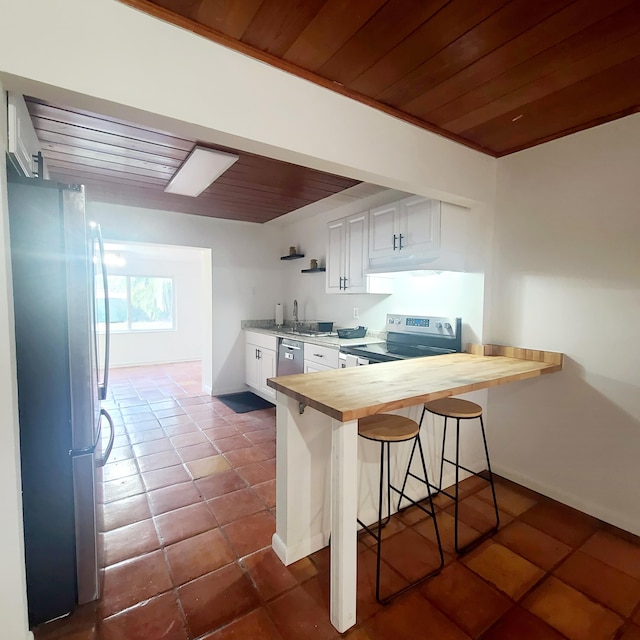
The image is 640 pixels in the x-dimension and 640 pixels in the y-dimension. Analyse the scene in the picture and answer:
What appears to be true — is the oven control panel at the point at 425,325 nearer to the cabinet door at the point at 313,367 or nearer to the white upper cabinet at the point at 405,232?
the white upper cabinet at the point at 405,232

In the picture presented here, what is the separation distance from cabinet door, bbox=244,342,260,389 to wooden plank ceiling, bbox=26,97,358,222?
5.63 feet

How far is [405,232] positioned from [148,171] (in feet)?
6.65

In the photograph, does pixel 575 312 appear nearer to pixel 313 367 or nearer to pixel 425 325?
pixel 425 325

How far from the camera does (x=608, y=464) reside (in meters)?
2.11

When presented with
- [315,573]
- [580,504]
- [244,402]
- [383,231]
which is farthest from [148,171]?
[580,504]

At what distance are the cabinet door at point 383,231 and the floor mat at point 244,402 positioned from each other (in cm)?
231

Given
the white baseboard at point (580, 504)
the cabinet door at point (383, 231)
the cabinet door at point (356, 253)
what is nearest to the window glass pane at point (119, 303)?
the cabinet door at point (356, 253)

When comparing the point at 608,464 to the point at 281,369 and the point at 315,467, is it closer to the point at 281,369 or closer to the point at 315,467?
the point at 315,467

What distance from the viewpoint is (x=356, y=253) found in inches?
127

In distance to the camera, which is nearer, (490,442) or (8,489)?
(8,489)

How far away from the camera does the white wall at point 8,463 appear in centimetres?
110

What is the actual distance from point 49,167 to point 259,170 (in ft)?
5.26

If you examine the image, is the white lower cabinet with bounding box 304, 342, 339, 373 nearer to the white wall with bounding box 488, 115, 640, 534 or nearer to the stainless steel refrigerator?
the white wall with bounding box 488, 115, 640, 534

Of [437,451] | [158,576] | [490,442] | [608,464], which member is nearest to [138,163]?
[158,576]
